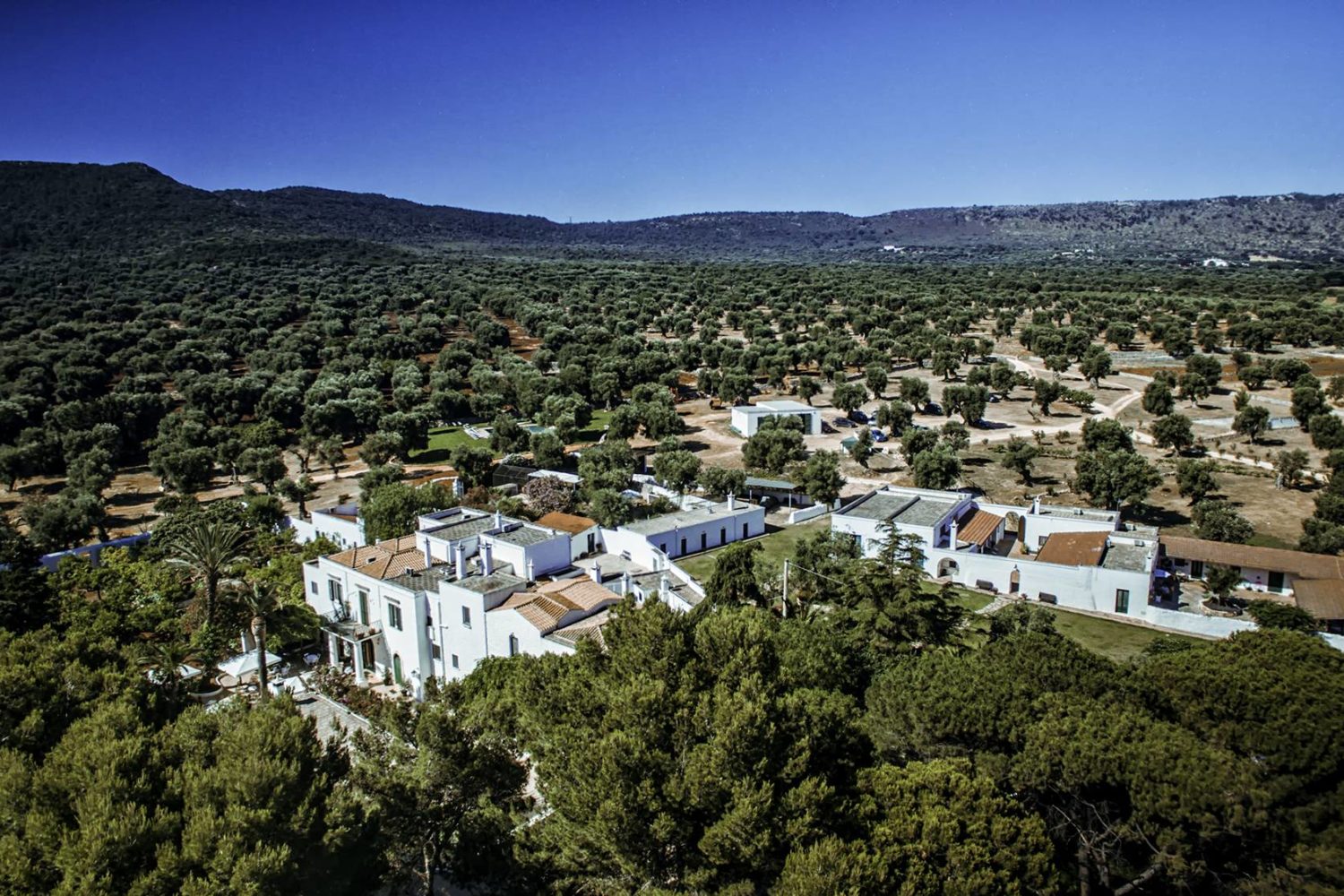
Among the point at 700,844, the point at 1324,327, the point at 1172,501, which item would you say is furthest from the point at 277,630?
the point at 1324,327

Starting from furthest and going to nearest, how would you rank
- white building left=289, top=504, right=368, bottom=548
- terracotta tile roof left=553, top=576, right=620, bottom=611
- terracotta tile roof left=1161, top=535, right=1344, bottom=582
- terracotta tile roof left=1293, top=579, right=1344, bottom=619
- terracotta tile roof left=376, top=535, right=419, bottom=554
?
white building left=289, top=504, right=368, bottom=548
terracotta tile roof left=1161, top=535, right=1344, bottom=582
terracotta tile roof left=376, top=535, right=419, bottom=554
terracotta tile roof left=1293, top=579, right=1344, bottom=619
terracotta tile roof left=553, top=576, right=620, bottom=611

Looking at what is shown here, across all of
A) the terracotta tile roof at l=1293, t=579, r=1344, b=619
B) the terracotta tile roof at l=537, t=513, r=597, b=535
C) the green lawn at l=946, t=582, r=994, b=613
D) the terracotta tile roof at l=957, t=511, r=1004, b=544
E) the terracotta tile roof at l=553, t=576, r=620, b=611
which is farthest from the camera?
the terracotta tile roof at l=957, t=511, r=1004, b=544

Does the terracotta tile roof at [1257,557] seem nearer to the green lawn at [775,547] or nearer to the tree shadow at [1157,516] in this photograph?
the tree shadow at [1157,516]

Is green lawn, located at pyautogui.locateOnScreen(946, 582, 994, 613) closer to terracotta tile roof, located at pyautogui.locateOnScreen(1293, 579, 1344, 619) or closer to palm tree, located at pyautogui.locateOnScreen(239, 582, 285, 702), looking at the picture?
terracotta tile roof, located at pyautogui.locateOnScreen(1293, 579, 1344, 619)

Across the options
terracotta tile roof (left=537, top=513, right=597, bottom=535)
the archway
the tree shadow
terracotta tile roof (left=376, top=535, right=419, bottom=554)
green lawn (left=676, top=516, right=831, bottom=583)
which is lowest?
the tree shadow

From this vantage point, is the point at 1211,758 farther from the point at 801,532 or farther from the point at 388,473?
the point at 388,473

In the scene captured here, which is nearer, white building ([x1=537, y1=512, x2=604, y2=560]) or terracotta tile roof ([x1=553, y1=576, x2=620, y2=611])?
terracotta tile roof ([x1=553, y1=576, x2=620, y2=611])

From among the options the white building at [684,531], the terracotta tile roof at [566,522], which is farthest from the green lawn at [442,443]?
the white building at [684,531]

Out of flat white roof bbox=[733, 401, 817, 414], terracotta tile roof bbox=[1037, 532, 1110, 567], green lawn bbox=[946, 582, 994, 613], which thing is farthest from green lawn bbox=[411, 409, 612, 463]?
terracotta tile roof bbox=[1037, 532, 1110, 567]

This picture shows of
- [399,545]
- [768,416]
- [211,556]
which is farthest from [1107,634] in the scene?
[768,416]
